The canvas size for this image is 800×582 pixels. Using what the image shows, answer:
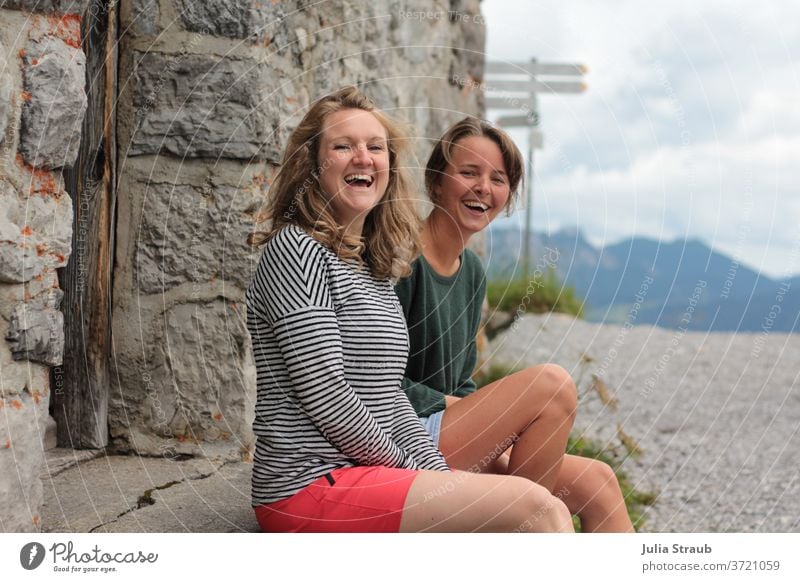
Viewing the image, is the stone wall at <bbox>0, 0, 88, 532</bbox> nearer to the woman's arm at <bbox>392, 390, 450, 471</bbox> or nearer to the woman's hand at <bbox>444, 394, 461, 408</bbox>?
the woman's arm at <bbox>392, 390, 450, 471</bbox>

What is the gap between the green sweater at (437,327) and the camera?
2.36 m

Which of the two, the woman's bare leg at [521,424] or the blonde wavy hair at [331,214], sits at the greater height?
the blonde wavy hair at [331,214]

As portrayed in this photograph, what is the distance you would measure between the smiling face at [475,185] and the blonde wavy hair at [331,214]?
254 mm

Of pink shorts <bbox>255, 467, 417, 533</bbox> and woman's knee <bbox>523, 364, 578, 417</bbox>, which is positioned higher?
woman's knee <bbox>523, 364, 578, 417</bbox>

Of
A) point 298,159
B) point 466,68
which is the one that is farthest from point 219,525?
point 466,68

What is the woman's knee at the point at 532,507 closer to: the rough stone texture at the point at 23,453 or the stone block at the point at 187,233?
the rough stone texture at the point at 23,453

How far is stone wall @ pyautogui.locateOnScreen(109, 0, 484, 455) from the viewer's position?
267 centimetres

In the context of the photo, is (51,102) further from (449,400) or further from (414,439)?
(449,400)

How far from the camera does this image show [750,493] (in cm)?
439

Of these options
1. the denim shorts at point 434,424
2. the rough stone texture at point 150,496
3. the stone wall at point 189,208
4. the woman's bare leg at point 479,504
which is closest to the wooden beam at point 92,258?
the stone wall at point 189,208

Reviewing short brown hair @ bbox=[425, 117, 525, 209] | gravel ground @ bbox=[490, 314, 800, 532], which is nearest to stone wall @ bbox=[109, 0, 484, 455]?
short brown hair @ bbox=[425, 117, 525, 209]

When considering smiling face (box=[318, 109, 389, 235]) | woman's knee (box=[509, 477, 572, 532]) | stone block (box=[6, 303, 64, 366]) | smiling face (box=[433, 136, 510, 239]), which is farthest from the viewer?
smiling face (box=[433, 136, 510, 239])

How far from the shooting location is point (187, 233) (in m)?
2.70

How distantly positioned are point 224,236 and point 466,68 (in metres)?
2.70
